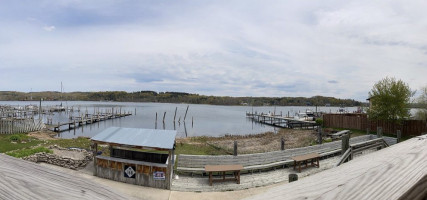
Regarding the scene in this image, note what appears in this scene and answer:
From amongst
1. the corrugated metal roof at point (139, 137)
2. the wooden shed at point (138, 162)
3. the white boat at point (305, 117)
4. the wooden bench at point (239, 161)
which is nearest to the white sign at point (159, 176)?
the wooden shed at point (138, 162)

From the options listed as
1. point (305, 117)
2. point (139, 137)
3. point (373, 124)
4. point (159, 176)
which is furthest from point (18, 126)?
point (305, 117)

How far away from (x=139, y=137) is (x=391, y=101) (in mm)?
24165

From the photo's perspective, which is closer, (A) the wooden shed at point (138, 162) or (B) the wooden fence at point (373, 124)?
(A) the wooden shed at point (138, 162)

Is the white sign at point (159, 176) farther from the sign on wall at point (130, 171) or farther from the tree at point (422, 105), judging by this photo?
the tree at point (422, 105)

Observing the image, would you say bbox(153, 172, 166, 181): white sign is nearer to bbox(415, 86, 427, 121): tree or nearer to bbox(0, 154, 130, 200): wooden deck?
bbox(0, 154, 130, 200): wooden deck

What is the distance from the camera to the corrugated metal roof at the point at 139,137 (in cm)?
1140

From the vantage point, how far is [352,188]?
843mm

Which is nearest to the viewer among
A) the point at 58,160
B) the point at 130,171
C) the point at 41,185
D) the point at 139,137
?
the point at 41,185

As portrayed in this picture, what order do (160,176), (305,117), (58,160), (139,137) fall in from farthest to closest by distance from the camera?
(305,117), (58,160), (139,137), (160,176)

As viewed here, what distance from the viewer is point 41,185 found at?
84cm

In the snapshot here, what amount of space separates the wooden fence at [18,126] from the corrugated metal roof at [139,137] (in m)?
25.9

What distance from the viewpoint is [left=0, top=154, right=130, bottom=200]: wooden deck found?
81 cm

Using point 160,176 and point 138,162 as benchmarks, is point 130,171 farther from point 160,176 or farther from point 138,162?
point 160,176

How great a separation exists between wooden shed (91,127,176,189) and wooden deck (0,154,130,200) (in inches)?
402
